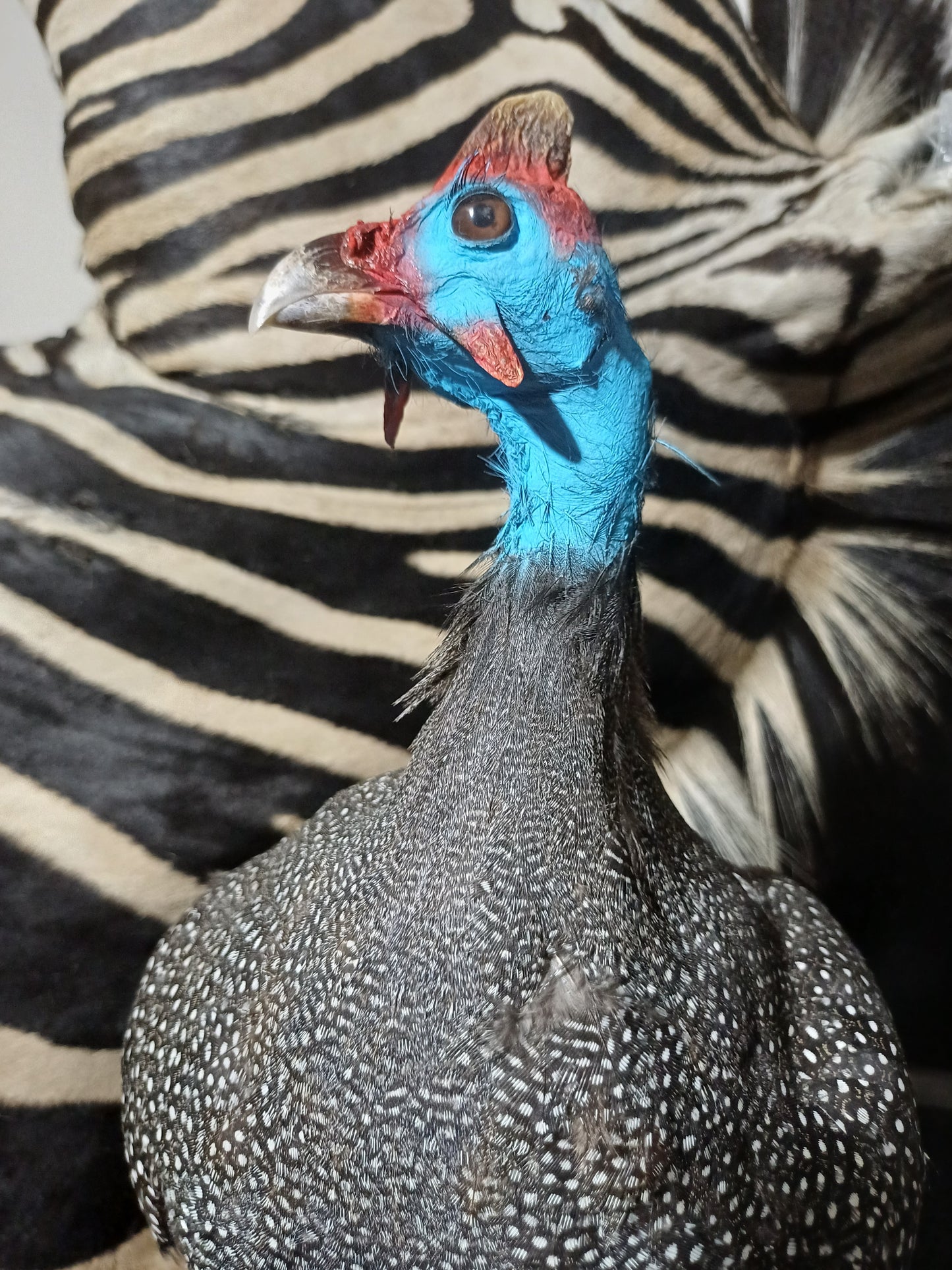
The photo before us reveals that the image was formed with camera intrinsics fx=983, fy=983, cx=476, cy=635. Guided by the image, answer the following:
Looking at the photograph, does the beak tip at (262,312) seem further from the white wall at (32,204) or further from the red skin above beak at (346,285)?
the white wall at (32,204)

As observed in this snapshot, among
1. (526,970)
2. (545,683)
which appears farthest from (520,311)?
(526,970)

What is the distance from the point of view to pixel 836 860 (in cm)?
98

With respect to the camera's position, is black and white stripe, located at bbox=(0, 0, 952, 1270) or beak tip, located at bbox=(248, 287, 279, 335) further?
black and white stripe, located at bbox=(0, 0, 952, 1270)

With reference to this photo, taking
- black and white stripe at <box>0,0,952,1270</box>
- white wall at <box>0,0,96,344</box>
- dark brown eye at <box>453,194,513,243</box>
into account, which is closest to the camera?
dark brown eye at <box>453,194,513,243</box>

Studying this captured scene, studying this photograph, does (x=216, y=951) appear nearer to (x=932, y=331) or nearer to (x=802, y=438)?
(x=802, y=438)

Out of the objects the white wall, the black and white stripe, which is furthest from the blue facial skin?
the white wall

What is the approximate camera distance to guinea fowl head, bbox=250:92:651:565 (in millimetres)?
474

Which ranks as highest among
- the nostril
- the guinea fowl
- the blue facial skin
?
the nostril

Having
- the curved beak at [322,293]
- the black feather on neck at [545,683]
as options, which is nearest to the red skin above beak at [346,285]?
the curved beak at [322,293]

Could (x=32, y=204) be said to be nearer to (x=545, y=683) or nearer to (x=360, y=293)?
(x=360, y=293)

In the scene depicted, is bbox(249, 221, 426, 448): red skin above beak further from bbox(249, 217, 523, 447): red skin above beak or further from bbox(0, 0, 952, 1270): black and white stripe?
bbox(0, 0, 952, 1270): black and white stripe

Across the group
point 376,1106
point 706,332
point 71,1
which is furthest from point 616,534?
point 71,1

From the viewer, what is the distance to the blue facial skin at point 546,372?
47 cm

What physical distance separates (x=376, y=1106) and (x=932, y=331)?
83 cm
